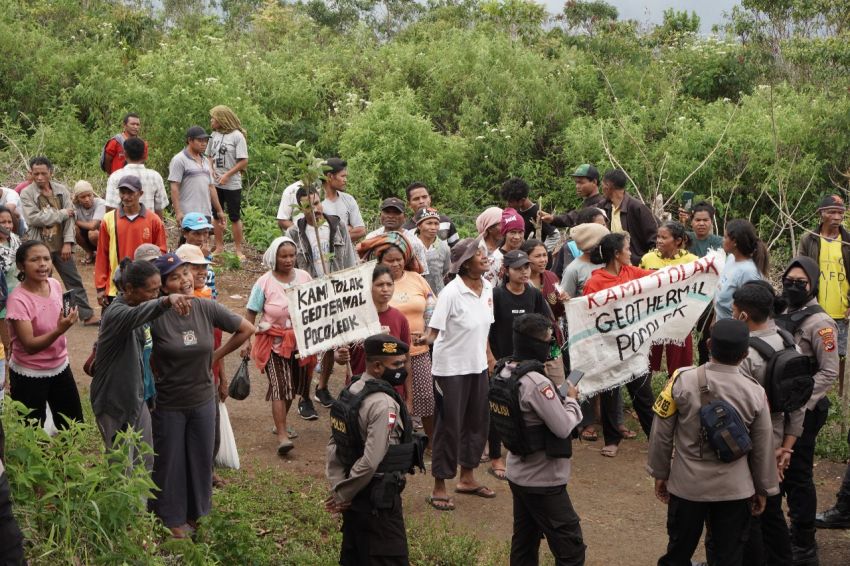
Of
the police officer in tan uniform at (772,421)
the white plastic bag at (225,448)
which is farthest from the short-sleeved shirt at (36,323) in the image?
the police officer in tan uniform at (772,421)

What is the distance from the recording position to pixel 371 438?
562cm

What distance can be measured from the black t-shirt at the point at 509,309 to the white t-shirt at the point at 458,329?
0.36m

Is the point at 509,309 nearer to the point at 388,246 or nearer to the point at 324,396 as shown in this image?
the point at 388,246

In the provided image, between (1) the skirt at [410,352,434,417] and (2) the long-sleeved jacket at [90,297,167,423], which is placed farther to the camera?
(1) the skirt at [410,352,434,417]

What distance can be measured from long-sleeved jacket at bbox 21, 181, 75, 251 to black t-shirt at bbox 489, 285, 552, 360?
506 cm

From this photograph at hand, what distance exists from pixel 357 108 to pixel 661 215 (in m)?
7.45

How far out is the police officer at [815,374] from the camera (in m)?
6.72

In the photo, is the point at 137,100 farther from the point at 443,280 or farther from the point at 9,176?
the point at 443,280

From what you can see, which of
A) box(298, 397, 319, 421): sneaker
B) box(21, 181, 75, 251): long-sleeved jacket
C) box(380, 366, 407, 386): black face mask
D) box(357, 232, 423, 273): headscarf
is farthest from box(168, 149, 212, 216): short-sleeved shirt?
box(380, 366, 407, 386): black face mask

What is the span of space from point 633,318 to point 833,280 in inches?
93.9

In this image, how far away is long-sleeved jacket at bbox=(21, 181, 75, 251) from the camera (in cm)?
1060

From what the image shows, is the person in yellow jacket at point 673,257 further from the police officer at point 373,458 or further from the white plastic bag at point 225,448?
the white plastic bag at point 225,448

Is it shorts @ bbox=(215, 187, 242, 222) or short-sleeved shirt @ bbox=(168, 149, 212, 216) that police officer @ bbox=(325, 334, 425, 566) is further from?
shorts @ bbox=(215, 187, 242, 222)

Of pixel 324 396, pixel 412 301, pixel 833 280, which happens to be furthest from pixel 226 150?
pixel 833 280
